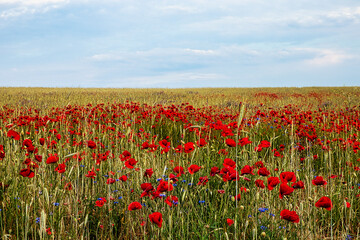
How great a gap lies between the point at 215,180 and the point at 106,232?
1096 mm

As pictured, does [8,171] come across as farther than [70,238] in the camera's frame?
Yes

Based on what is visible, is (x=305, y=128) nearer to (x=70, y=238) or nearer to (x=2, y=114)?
(x=70, y=238)

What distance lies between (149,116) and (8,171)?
13.0ft

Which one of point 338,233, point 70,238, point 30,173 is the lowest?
point 338,233

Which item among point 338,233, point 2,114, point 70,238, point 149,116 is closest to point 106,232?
point 70,238

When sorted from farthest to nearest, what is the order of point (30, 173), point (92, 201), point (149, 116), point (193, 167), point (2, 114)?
point (149, 116)
point (2, 114)
point (92, 201)
point (30, 173)
point (193, 167)

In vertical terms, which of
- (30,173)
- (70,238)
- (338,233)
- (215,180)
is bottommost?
(338,233)

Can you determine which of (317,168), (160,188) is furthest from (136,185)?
(317,168)

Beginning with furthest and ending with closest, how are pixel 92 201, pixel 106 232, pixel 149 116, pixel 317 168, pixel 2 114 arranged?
pixel 149 116 < pixel 2 114 < pixel 317 168 < pixel 92 201 < pixel 106 232

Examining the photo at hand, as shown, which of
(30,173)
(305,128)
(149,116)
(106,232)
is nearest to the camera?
(30,173)

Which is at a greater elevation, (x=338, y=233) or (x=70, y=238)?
(x=70, y=238)

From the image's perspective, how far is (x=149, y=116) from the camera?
6637mm

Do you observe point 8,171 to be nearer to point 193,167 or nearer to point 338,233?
point 193,167

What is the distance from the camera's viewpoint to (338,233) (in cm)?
245
